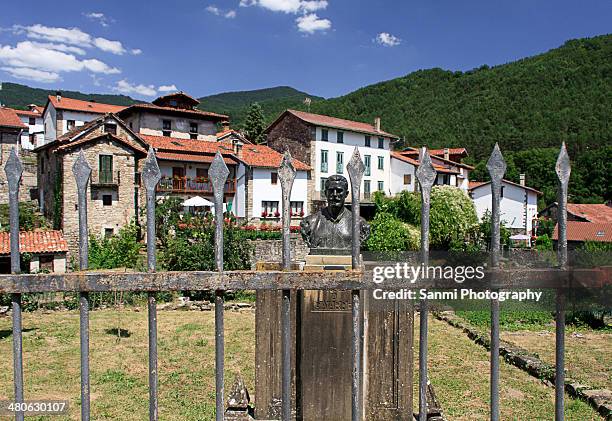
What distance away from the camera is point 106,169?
87.6 feet

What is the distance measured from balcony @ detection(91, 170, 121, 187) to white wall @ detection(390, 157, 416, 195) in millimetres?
25280

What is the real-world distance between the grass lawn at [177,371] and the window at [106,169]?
1196cm

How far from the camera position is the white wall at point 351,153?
38.4m

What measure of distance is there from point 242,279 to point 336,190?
3154 mm

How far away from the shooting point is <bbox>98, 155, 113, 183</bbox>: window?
2650cm

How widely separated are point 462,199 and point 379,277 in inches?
1094

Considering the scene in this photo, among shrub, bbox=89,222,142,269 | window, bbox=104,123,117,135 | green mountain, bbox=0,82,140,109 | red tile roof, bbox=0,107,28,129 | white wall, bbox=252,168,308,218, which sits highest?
green mountain, bbox=0,82,140,109

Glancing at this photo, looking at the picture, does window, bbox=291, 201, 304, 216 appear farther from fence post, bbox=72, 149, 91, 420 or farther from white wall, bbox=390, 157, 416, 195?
fence post, bbox=72, 149, 91, 420

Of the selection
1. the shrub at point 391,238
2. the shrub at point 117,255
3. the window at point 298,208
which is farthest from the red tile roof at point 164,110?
the shrub at point 391,238

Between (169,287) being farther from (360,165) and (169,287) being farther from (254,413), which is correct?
(254,413)

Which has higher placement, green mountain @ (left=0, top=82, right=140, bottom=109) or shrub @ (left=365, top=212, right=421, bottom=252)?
green mountain @ (left=0, top=82, right=140, bottom=109)

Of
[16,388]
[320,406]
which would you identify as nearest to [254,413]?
[320,406]

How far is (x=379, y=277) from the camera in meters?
2.65

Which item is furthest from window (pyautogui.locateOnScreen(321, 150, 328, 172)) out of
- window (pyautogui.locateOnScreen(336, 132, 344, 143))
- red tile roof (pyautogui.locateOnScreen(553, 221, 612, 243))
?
red tile roof (pyautogui.locateOnScreen(553, 221, 612, 243))
